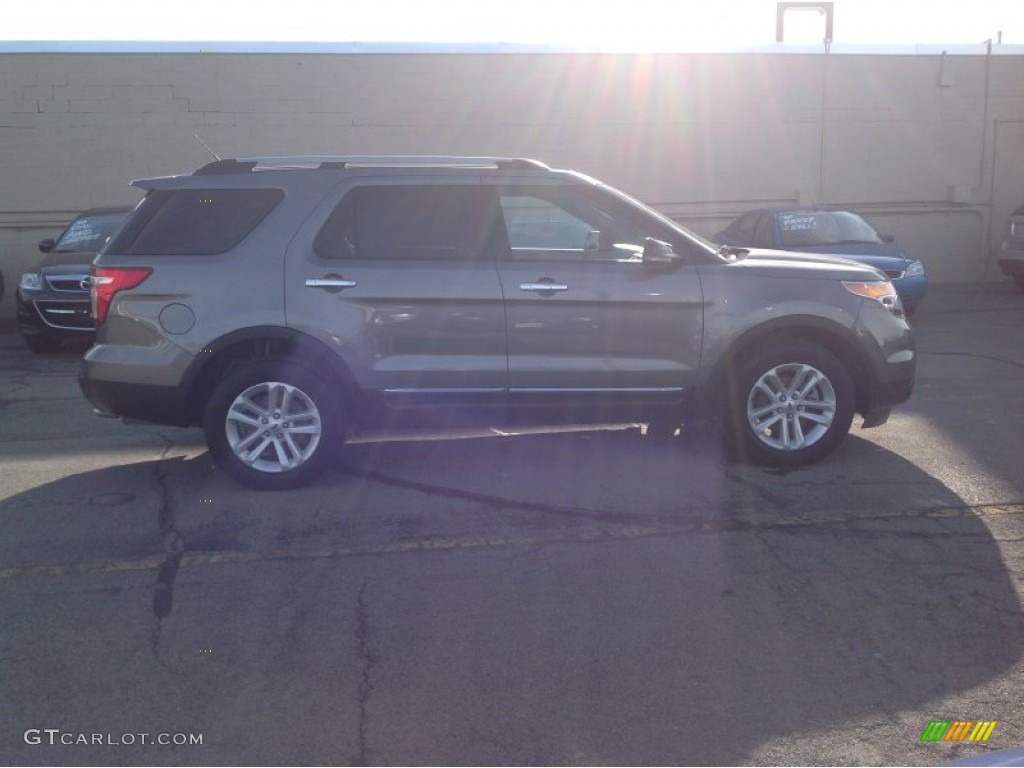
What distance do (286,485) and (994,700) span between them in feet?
13.5

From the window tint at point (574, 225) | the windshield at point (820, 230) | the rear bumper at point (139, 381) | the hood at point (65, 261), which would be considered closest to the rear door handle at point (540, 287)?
the window tint at point (574, 225)

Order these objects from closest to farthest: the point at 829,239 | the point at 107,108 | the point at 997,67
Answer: the point at 829,239 < the point at 107,108 < the point at 997,67

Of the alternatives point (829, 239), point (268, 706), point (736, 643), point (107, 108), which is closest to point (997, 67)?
point (829, 239)

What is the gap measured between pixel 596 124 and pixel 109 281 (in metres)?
12.9

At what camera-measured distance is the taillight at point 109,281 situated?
6.68 metres

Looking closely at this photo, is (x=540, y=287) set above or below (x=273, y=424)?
above

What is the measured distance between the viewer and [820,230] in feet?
48.6

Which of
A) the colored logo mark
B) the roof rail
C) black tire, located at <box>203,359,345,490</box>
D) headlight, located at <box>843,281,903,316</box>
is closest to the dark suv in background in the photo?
the roof rail

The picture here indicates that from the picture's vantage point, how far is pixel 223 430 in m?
6.70

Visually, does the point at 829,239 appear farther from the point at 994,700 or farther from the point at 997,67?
the point at 994,700

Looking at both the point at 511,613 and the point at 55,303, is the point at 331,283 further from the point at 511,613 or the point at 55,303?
the point at 55,303

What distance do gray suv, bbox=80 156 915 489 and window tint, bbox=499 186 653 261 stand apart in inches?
0.5

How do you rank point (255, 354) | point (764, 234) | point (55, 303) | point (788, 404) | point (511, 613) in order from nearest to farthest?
point (511, 613) → point (255, 354) → point (788, 404) → point (55, 303) → point (764, 234)

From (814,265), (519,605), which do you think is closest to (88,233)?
(814,265)
